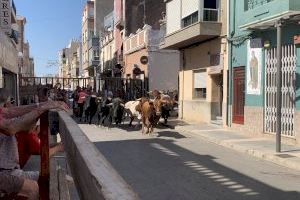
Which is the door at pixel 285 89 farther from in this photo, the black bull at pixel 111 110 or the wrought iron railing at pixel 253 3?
the black bull at pixel 111 110

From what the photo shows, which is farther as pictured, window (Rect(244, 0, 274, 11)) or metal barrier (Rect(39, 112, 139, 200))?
window (Rect(244, 0, 274, 11))

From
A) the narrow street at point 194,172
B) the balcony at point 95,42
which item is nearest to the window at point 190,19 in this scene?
the narrow street at point 194,172

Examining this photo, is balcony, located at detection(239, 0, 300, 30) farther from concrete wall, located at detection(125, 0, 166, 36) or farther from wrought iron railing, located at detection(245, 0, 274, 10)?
concrete wall, located at detection(125, 0, 166, 36)

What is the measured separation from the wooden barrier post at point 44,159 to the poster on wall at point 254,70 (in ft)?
44.0

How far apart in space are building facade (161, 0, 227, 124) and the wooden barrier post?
52.6 ft

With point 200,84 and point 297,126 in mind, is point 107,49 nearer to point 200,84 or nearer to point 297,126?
point 200,84

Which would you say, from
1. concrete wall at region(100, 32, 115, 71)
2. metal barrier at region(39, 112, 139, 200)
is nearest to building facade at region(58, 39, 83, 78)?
concrete wall at region(100, 32, 115, 71)

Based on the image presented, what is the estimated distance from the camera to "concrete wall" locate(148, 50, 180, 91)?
34000 millimetres

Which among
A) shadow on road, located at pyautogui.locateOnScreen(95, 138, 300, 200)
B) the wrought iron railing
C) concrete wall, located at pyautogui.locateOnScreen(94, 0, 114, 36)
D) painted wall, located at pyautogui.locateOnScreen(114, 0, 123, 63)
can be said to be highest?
concrete wall, located at pyautogui.locateOnScreen(94, 0, 114, 36)

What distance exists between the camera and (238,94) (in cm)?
1947

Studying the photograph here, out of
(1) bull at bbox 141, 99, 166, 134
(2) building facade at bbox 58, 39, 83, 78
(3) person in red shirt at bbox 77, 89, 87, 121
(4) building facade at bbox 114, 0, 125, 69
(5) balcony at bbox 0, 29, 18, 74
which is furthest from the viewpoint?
(2) building facade at bbox 58, 39, 83, 78

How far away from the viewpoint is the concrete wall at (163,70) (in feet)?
112

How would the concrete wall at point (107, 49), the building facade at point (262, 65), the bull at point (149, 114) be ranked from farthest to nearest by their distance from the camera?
1. the concrete wall at point (107, 49)
2. the bull at point (149, 114)
3. the building facade at point (262, 65)

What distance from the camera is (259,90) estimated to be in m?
17.4
